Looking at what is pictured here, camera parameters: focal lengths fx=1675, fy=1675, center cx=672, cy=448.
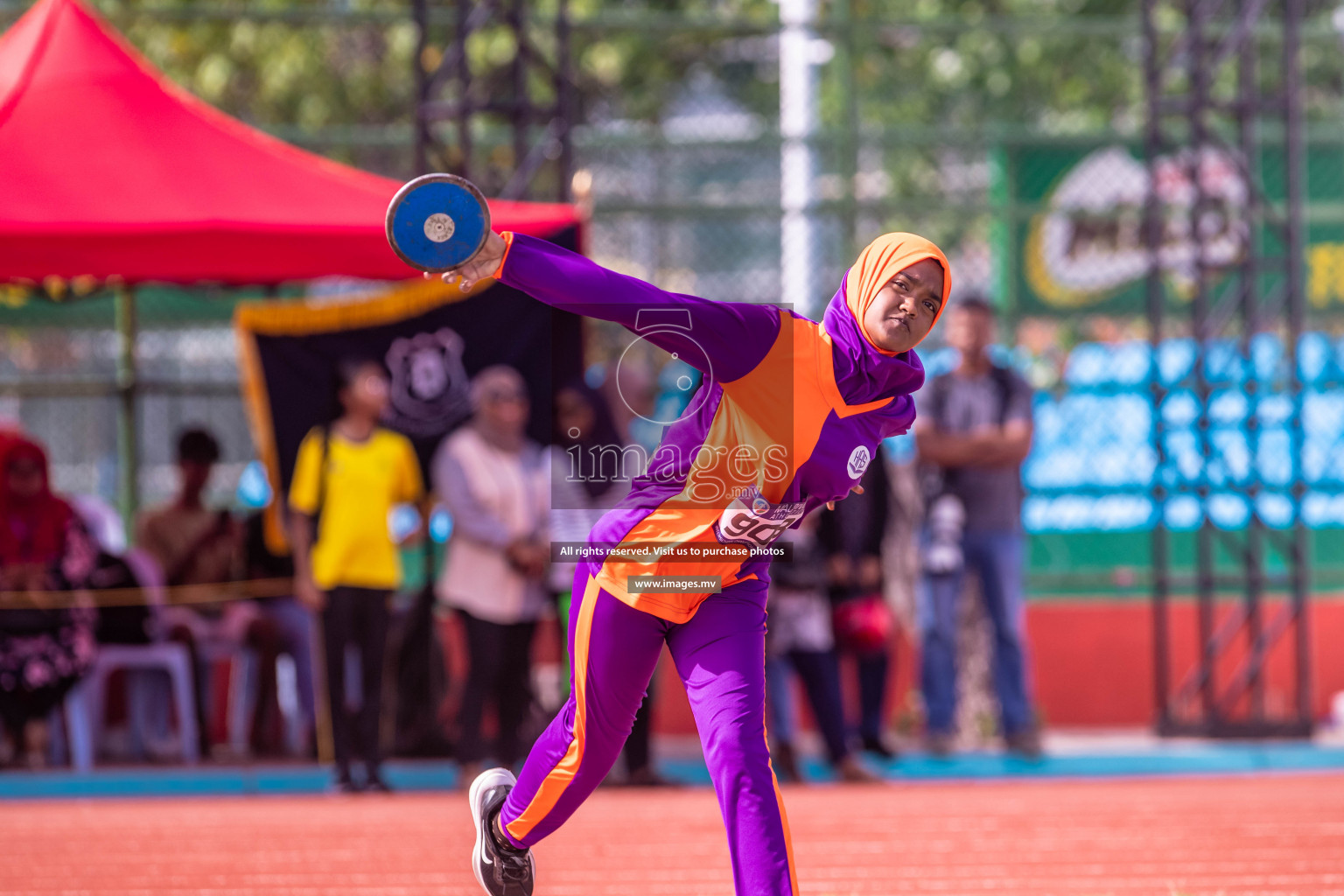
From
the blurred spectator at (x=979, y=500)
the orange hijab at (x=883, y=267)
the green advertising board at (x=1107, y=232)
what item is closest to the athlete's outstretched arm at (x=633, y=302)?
the orange hijab at (x=883, y=267)

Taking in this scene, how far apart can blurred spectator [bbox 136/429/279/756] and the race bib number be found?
19.6 ft

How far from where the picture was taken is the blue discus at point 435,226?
3807 mm

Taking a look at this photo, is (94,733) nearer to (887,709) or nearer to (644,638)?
(887,709)

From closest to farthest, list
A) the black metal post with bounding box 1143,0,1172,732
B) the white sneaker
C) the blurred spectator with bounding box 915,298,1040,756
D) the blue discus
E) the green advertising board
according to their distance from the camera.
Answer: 1. the blue discus
2. the white sneaker
3. the blurred spectator with bounding box 915,298,1040,756
4. the black metal post with bounding box 1143,0,1172,732
5. the green advertising board

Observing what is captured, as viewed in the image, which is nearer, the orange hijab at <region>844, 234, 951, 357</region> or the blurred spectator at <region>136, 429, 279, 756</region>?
the orange hijab at <region>844, 234, 951, 357</region>

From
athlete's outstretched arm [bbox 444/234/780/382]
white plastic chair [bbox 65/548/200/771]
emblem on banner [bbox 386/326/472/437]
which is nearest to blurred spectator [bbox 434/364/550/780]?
emblem on banner [bbox 386/326/472/437]

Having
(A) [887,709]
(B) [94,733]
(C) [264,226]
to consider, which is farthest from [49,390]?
(A) [887,709]

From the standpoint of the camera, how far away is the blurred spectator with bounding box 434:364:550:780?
826cm

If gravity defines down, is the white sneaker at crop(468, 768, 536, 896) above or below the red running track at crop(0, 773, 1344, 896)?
above

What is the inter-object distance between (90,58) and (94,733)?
3711 mm

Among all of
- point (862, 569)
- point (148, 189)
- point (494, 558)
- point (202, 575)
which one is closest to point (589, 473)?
point (494, 558)

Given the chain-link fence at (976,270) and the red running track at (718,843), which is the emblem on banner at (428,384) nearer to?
the chain-link fence at (976,270)

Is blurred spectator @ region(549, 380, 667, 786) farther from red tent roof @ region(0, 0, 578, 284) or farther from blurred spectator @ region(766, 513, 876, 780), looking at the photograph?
red tent roof @ region(0, 0, 578, 284)

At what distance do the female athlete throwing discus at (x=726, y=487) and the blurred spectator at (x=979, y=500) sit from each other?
483 centimetres
